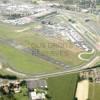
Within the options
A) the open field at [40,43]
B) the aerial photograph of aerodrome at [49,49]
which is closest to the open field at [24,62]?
the aerial photograph of aerodrome at [49,49]

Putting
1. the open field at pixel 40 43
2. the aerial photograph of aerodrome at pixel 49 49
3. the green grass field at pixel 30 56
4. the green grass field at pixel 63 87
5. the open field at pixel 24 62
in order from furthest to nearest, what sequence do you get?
the open field at pixel 40 43 → the green grass field at pixel 30 56 → the open field at pixel 24 62 → the aerial photograph of aerodrome at pixel 49 49 → the green grass field at pixel 63 87

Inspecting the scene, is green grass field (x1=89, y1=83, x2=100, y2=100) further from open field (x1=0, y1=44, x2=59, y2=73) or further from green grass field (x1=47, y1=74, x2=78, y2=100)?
open field (x1=0, y1=44, x2=59, y2=73)

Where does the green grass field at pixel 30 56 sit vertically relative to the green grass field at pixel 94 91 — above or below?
above

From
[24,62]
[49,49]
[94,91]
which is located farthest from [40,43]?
[94,91]

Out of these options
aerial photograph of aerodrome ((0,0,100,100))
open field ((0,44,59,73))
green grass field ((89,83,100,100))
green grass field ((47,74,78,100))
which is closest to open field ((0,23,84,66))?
aerial photograph of aerodrome ((0,0,100,100))

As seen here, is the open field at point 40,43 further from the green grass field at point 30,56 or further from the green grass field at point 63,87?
the green grass field at point 63,87

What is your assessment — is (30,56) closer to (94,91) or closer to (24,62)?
(24,62)

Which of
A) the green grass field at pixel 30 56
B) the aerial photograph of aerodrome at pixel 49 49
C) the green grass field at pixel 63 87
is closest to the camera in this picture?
the green grass field at pixel 63 87

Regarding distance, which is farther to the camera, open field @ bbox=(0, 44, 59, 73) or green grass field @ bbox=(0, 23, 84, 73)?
green grass field @ bbox=(0, 23, 84, 73)

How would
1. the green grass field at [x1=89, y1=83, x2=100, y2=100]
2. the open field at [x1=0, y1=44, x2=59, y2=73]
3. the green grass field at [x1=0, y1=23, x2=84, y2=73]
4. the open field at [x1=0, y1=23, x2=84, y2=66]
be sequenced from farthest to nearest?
the open field at [x1=0, y1=23, x2=84, y2=66] < the green grass field at [x1=0, y1=23, x2=84, y2=73] < the open field at [x1=0, y1=44, x2=59, y2=73] < the green grass field at [x1=89, y1=83, x2=100, y2=100]
